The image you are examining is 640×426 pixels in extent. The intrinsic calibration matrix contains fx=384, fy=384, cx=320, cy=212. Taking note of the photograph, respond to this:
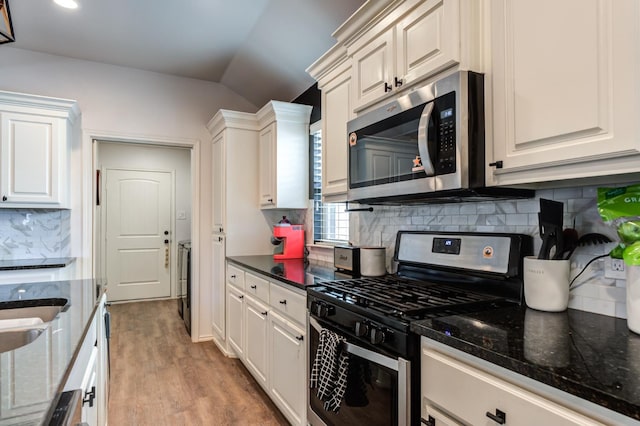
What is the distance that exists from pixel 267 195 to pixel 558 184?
102 inches

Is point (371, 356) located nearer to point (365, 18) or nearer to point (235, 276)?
point (365, 18)

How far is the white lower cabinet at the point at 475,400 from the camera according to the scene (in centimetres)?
85

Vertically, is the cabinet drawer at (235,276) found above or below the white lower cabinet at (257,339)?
above

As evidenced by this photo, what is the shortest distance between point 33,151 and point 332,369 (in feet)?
10.1

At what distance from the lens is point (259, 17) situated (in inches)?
115

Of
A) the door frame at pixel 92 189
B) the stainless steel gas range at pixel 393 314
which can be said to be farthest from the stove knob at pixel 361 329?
the door frame at pixel 92 189

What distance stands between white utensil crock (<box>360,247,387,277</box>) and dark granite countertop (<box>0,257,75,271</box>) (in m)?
2.39

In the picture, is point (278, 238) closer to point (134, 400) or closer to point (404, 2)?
point (134, 400)

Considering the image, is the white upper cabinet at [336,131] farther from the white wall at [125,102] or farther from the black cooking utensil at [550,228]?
the white wall at [125,102]

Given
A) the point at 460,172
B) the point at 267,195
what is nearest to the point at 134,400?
the point at 267,195

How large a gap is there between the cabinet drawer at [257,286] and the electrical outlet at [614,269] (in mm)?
1832

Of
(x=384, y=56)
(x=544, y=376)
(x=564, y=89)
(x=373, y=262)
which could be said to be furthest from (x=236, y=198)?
(x=544, y=376)

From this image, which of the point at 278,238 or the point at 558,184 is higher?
the point at 558,184

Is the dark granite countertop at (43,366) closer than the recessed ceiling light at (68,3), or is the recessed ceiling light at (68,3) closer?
the dark granite countertop at (43,366)
